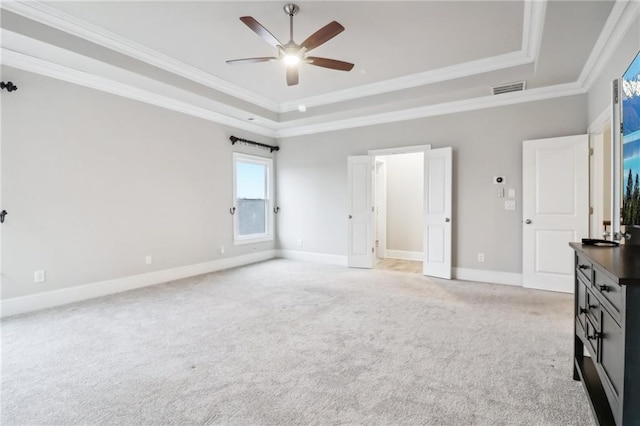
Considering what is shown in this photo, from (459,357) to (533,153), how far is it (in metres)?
3.26

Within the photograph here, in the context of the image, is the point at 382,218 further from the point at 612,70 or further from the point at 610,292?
the point at 610,292

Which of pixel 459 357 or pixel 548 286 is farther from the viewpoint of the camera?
pixel 548 286

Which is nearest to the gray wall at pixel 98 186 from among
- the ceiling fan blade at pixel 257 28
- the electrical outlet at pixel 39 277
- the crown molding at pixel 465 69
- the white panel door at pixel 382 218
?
the electrical outlet at pixel 39 277

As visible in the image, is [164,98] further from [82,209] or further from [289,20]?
[289,20]

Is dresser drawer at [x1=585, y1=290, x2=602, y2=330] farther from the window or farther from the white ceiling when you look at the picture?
the window

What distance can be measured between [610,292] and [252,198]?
227 inches

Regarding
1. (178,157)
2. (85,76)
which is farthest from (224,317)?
(85,76)

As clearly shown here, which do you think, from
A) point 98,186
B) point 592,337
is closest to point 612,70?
point 592,337

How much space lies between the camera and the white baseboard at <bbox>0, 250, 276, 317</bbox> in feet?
11.2

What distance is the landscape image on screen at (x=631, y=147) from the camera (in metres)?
1.94

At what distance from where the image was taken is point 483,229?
4.76 meters

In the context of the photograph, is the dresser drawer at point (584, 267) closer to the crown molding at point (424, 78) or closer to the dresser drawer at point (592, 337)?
the dresser drawer at point (592, 337)

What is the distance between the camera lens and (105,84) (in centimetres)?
404

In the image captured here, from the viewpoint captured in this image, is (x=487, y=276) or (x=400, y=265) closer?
(x=487, y=276)
